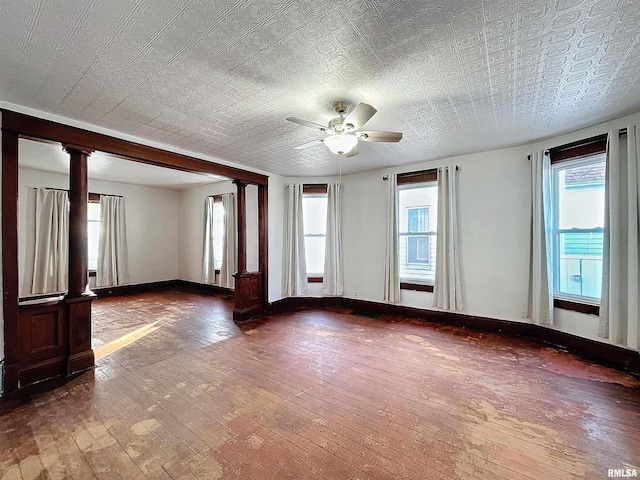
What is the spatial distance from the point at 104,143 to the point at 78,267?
1.41 metres

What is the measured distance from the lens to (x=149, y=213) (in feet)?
24.6

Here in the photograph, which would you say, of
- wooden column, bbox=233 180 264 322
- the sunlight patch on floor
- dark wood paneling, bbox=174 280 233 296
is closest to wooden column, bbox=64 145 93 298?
the sunlight patch on floor

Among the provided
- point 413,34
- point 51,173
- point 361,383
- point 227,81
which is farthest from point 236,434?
point 51,173

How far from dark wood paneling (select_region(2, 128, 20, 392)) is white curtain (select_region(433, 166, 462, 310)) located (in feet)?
16.9

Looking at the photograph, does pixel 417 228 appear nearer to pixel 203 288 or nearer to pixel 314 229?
pixel 314 229

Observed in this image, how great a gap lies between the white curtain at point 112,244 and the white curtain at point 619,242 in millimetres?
8718

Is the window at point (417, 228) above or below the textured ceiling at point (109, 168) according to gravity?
below

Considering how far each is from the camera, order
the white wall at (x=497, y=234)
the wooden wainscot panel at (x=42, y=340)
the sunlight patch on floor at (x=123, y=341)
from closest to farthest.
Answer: the wooden wainscot panel at (x=42, y=340) → the sunlight patch on floor at (x=123, y=341) → the white wall at (x=497, y=234)

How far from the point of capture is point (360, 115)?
2.29 meters

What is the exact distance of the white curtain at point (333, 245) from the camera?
18.5 feet

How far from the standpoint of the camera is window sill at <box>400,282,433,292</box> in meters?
4.79

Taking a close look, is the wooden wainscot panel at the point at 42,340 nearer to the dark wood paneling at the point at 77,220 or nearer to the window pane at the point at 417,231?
the dark wood paneling at the point at 77,220

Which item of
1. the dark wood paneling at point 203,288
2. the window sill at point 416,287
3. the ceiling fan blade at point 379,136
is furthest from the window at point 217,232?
the ceiling fan blade at point 379,136

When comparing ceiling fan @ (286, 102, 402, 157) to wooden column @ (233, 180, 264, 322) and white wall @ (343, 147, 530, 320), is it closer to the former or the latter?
white wall @ (343, 147, 530, 320)
